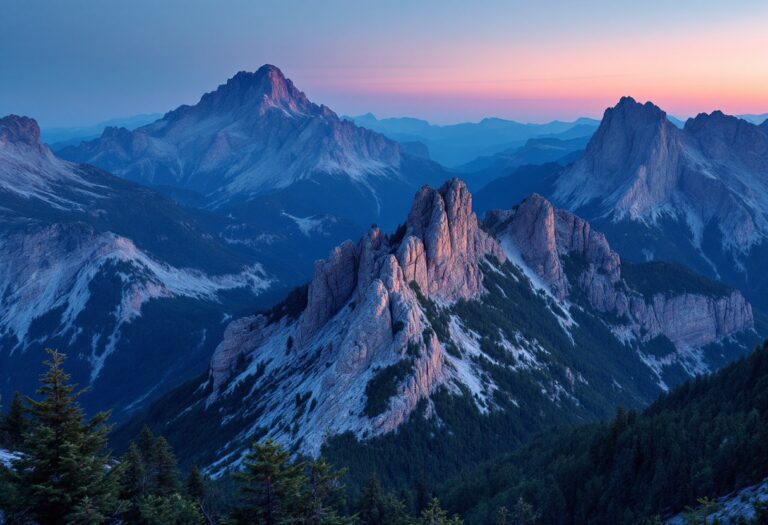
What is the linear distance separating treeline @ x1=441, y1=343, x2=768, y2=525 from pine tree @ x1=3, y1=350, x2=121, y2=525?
136 ft

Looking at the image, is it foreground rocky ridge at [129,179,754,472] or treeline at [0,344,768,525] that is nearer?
treeline at [0,344,768,525]

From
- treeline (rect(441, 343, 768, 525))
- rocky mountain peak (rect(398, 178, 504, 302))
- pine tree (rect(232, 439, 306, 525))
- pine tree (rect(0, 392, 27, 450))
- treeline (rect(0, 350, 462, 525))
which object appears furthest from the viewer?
rocky mountain peak (rect(398, 178, 504, 302))

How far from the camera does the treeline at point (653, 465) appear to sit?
5238 centimetres

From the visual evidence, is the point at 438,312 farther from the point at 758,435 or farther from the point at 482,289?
the point at 758,435

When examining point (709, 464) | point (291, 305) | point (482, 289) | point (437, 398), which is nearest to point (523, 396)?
point (437, 398)

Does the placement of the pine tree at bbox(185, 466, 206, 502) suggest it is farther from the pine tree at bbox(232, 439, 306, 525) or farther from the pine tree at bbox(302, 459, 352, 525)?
the pine tree at bbox(302, 459, 352, 525)

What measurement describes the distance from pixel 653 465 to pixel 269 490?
45856mm

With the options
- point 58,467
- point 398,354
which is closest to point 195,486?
point 58,467

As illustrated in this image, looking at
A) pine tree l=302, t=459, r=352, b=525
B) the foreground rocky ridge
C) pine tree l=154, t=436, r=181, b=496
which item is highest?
pine tree l=302, t=459, r=352, b=525

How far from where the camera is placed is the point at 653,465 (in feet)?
206

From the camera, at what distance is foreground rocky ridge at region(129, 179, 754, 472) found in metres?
122

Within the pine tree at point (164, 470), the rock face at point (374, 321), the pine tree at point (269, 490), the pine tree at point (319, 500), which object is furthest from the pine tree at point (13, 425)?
the rock face at point (374, 321)

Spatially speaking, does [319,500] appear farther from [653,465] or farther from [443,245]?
[443,245]

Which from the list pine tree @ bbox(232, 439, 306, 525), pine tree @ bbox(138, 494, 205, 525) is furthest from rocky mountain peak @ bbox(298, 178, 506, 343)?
pine tree @ bbox(232, 439, 306, 525)
